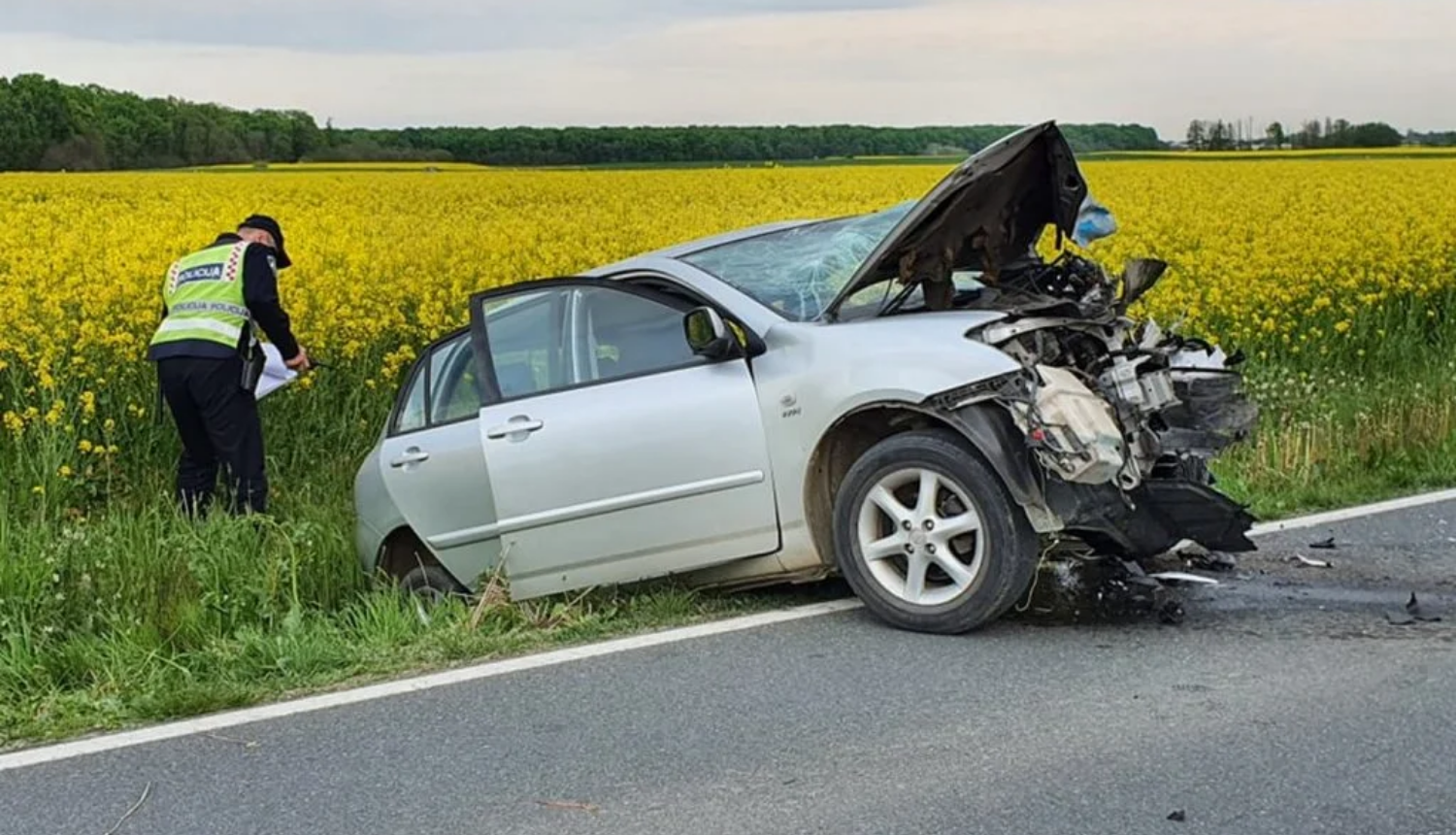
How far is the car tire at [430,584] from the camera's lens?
21.0 feet

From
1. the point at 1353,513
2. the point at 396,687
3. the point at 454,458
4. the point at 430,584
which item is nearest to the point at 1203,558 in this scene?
the point at 1353,513

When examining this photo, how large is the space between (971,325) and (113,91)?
30.9m

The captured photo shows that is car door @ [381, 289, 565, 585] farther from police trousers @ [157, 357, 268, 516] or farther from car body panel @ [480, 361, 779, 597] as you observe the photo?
police trousers @ [157, 357, 268, 516]

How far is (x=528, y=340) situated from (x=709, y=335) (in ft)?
3.33

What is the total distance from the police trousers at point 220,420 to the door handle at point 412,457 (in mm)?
1832

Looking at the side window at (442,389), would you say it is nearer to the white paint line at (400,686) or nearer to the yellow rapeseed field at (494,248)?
the white paint line at (400,686)

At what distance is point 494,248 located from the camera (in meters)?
13.2

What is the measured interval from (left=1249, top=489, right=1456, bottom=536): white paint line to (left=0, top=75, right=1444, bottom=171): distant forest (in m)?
5.04

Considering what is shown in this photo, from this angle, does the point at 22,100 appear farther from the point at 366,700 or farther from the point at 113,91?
the point at 366,700

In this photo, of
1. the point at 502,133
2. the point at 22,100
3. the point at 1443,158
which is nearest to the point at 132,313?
the point at 502,133

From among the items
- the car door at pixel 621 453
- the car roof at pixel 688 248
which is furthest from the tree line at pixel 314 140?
the car door at pixel 621 453

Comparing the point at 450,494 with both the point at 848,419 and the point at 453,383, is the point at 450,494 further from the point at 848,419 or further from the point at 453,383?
the point at 848,419

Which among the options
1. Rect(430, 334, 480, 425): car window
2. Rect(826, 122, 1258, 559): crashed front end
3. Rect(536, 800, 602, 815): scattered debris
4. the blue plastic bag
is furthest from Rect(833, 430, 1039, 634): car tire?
Rect(430, 334, 480, 425): car window

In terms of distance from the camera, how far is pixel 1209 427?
234 inches
